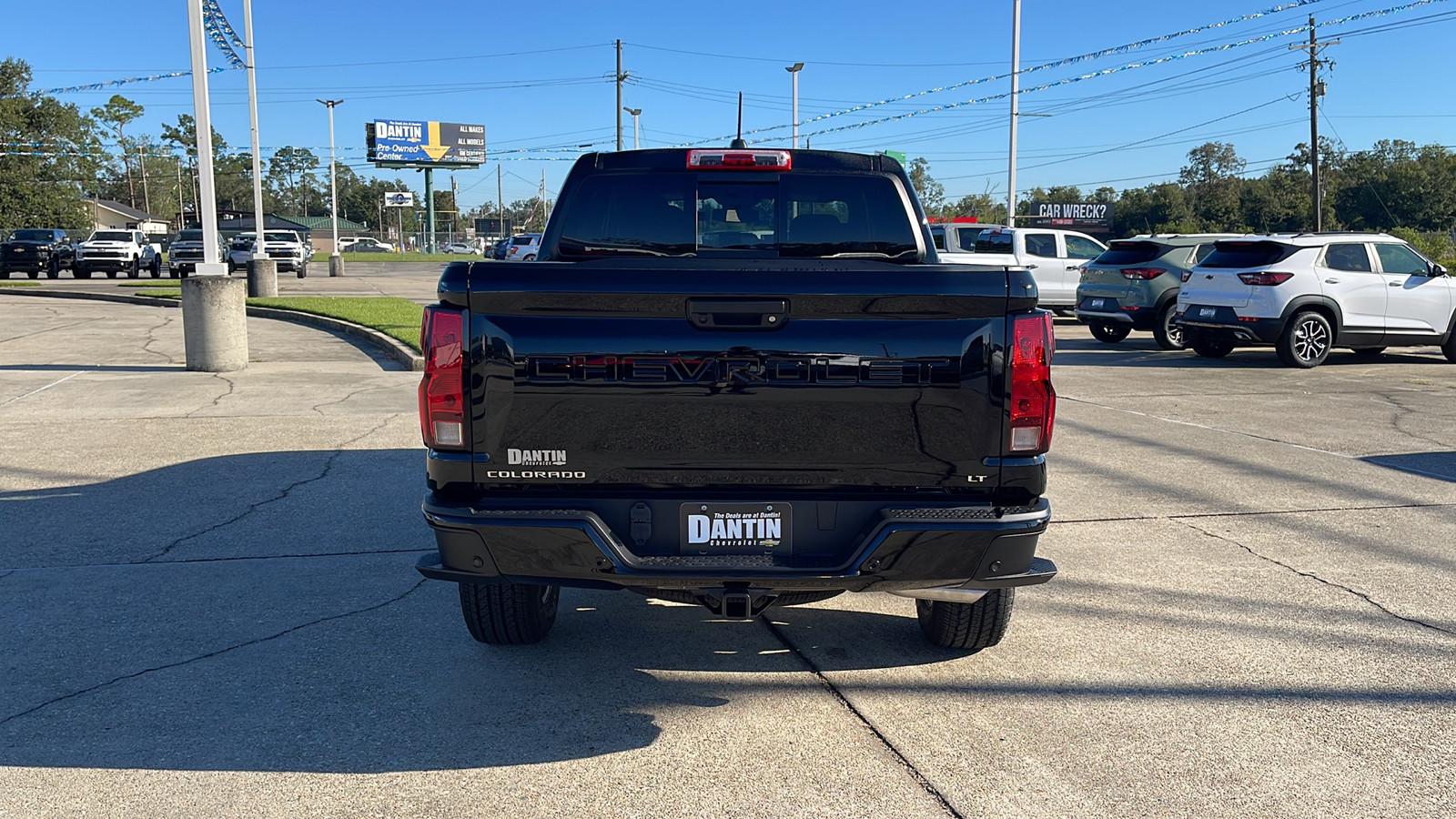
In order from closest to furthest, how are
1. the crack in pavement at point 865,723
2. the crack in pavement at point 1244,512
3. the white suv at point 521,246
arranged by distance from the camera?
the crack in pavement at point 865,723, the crack in pavement at point 1244,512, the white suv at point 521,246

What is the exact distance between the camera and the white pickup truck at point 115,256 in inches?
1500

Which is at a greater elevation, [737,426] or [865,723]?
[737,426]

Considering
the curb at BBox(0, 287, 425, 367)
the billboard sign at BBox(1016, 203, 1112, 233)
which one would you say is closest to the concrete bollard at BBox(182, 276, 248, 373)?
the curb at BBox(0, 287, 425, 367)

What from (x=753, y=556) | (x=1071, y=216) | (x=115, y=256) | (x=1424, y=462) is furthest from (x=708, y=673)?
(x=1071, y=216)

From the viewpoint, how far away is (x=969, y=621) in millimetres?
4543

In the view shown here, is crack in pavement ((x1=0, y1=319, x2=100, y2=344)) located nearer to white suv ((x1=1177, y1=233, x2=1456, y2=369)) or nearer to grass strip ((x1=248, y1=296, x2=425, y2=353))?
grass strip ((x1=248, y1=296, x2=425, y2=353))

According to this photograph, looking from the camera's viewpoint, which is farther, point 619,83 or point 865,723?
point 619,83

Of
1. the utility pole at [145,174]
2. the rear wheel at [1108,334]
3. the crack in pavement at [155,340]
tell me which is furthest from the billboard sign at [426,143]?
the rear wheel at [1108,334]

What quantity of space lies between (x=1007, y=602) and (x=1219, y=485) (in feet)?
14.5

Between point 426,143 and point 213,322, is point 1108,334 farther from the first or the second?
point 426,143

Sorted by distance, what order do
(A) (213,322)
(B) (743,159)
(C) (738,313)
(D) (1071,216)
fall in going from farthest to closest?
(D) (1071,216) < (A) (213,322) < (B) (743,159) < (C) (738,313)

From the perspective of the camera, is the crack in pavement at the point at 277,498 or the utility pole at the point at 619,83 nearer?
the crack in pavement at the point at 277,498

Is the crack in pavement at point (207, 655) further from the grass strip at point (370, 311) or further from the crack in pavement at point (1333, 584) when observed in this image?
the grass strip at point (370, 311)

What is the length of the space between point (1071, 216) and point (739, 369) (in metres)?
95.9
